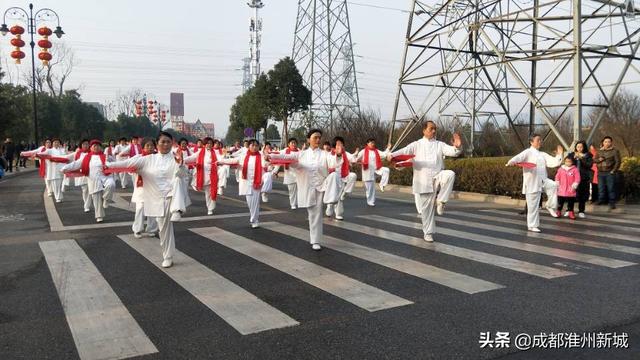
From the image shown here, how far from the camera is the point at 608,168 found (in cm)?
1285

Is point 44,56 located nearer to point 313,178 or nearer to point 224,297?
point 313,178

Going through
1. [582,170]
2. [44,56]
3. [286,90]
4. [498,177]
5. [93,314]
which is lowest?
[93,314]

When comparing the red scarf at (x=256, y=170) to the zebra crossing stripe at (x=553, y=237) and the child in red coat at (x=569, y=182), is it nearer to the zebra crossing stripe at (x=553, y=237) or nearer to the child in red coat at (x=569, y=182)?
the zebra crossing stripe at (x=553, y=237)

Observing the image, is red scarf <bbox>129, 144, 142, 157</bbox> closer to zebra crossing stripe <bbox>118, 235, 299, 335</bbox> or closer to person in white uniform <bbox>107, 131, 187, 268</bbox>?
zebra crossing stripe <bbox>118, 235, 299, 335</bbox>

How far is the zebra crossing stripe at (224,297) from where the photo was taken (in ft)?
15.2

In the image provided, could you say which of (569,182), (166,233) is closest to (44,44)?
(166,233)

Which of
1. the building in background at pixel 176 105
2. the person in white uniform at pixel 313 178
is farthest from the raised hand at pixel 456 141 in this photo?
the building in background at pixel 176 105

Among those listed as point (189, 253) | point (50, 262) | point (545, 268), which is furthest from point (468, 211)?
point (50, 262)

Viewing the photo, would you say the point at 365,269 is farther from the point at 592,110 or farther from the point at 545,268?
the point at 592,110

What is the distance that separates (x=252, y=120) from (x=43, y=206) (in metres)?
25.4

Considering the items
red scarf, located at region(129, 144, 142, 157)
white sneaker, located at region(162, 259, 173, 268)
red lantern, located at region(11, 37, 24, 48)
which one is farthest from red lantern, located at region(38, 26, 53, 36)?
white sneaker, located at region(162, 259, 173, 268)

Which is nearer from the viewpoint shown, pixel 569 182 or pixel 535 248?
pixel 535 248

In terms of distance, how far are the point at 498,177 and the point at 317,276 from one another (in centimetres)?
1103

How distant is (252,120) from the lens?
38438mm
